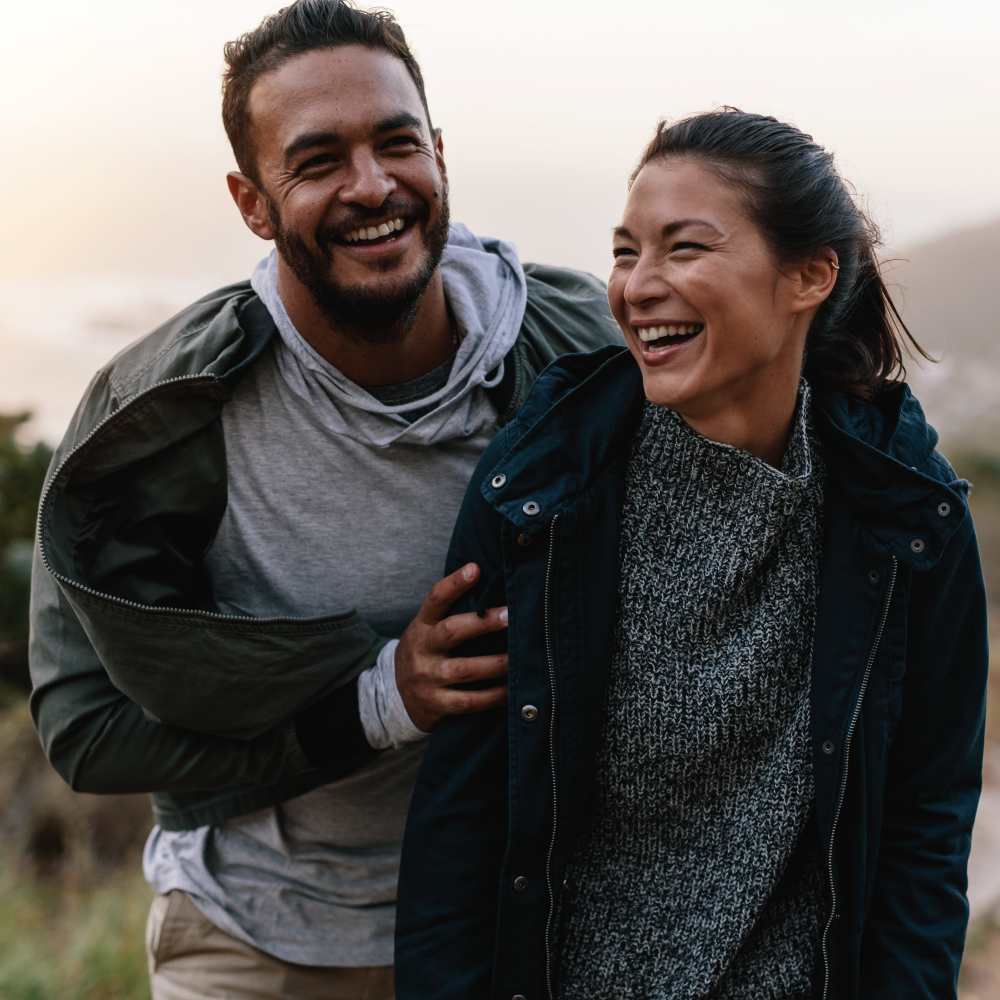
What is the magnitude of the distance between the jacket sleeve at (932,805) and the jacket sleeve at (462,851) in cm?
60

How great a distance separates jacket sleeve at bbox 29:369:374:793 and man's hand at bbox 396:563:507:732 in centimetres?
23

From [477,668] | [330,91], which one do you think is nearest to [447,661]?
[477,668]

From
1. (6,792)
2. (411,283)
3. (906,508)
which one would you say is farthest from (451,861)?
(6,792)

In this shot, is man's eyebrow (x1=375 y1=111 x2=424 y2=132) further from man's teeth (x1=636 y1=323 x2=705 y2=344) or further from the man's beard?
man's teeth (x1=636 y1=323 x2=705 y2=344)

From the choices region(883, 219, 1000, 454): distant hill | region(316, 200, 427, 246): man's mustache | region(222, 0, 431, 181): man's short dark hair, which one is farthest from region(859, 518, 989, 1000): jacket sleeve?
region(883, 219, 1000, 454): distant hill

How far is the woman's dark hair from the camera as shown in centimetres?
191

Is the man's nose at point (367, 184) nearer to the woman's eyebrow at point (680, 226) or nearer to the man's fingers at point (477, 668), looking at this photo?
the woman's eyebrow at point (680, 226)

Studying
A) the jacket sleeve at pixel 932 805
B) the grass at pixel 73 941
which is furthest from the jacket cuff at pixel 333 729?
the grass at pixel 73 941

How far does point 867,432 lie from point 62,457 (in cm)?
135

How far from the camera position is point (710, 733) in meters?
1.97

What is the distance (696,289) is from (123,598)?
105 cm

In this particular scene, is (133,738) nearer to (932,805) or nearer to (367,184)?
(367,184)

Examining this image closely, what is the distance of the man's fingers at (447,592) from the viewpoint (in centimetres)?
204

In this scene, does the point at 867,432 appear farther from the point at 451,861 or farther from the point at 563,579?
the point at 451,861
